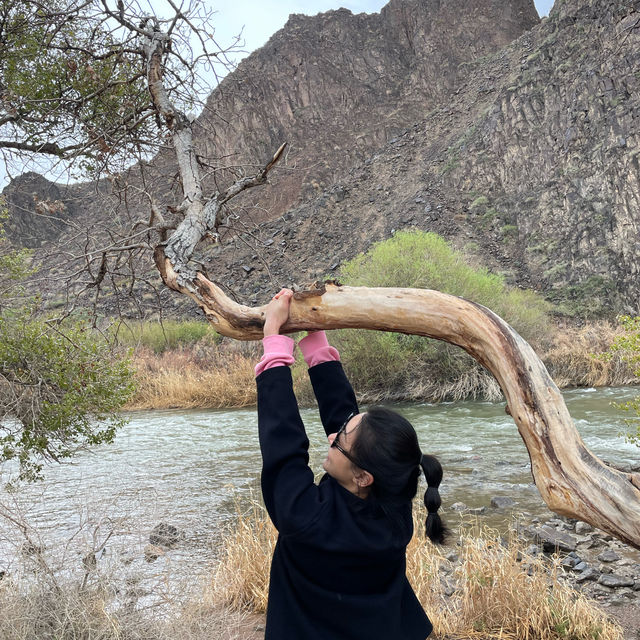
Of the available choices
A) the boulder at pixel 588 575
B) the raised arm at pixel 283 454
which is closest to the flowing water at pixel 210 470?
the boulder at pixel 588 575

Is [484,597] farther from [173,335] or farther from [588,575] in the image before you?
[173,335]

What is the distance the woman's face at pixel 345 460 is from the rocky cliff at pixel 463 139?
1085cm

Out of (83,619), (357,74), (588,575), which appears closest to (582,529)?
(588,575)

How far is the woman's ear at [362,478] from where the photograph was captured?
1612 millimetres

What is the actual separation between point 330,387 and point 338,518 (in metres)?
0.60

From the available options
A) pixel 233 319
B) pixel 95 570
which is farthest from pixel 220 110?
pixel 95 570

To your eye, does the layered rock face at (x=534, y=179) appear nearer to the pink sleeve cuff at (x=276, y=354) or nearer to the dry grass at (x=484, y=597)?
the dry grass at (x=484, y=597)

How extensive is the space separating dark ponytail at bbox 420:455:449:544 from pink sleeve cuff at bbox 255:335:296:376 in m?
0.51

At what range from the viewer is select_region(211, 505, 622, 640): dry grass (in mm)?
3311

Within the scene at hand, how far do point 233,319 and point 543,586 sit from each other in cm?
258

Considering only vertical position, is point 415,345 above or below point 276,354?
below

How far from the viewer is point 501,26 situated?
4462 centimetres

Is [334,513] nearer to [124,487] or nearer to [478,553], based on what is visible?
[478,553]

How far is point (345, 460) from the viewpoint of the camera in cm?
164
